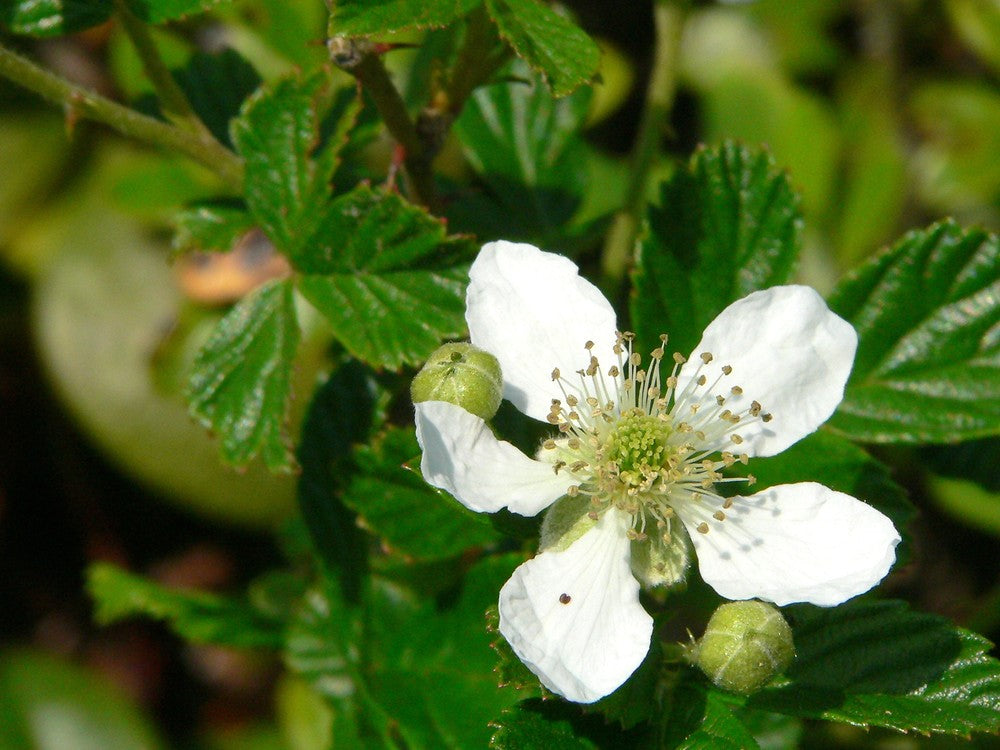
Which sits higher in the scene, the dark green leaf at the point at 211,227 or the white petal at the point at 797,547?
the dark green leaf at the point at 211,227

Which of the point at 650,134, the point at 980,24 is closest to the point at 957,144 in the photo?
the point at 980,24

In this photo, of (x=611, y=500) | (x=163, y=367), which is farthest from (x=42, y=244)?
(x=611, y=500)

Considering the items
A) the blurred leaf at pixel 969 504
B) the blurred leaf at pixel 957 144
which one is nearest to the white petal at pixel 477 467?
the blurred leaf at pixel 969 504

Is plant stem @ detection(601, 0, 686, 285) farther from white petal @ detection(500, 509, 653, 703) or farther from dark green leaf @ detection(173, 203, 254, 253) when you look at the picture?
white petal @ detection(500, 509, 653, 703)

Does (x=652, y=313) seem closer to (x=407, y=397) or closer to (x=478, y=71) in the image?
(x=478, y=71)

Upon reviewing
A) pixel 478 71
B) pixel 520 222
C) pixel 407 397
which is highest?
pixel 478 71

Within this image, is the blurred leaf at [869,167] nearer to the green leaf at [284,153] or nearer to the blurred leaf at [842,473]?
the blurred leaf at [842,473]
